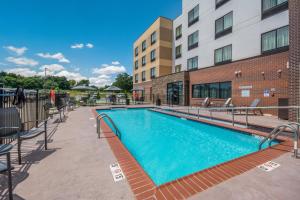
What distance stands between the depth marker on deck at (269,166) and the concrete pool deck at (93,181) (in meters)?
0.08

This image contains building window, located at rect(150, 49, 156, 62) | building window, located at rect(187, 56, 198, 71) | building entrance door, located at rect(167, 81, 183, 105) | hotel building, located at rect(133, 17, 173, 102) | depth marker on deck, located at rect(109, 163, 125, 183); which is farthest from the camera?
building window, located at rect(150, 49, 156, 62)

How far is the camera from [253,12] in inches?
421

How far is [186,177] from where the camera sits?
2.48 m

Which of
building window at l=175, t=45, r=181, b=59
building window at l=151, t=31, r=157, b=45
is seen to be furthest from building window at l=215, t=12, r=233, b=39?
building window at l=151, t=31, r=157, b=45

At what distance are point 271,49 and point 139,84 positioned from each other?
21.6m

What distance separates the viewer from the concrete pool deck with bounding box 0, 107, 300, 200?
201cm

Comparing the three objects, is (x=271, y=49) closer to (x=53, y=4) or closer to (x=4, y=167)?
(x=4, y=167)

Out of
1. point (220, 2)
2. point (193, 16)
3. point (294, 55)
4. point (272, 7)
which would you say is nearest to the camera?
point (294, 55)

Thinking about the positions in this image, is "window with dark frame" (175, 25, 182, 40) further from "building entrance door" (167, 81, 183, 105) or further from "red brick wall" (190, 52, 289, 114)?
"red brick wall" (190, 52, 289, 114)

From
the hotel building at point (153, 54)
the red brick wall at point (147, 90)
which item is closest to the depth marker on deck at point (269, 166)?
the hotel building at point (153, 54)

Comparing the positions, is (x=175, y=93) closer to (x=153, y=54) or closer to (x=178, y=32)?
(x=178, y=32)

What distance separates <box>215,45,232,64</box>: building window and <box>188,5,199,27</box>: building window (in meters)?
5.25

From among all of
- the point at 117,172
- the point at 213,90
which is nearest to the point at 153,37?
the point at 213,90

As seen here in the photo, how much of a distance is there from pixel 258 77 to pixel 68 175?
39.0ft
